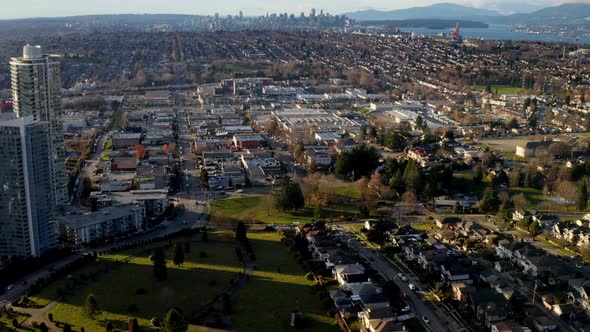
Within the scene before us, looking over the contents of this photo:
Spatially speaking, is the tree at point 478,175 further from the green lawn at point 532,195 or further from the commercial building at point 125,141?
the commercial building at point 125,141

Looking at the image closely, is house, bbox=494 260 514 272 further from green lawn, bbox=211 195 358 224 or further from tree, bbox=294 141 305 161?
tree, bbox=294 141 305 161

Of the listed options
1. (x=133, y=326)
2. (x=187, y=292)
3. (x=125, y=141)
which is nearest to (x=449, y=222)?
(x=187, y=292)

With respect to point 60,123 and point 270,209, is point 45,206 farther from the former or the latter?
point 270,209

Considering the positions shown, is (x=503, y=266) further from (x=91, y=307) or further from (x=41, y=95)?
(x=41, y=95)

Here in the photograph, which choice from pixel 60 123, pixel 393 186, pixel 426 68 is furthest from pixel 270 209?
pixel 426 68

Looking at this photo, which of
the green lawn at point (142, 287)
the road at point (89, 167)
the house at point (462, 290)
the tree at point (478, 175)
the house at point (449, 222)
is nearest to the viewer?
the green lawn at point (142, 287)

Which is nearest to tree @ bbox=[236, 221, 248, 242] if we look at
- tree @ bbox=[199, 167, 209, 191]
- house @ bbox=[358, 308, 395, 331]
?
house @ bbox=[358, 308, 395, 331]

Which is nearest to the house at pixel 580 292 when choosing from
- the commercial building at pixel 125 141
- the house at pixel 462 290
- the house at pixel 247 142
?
the house at pixel 462 290
